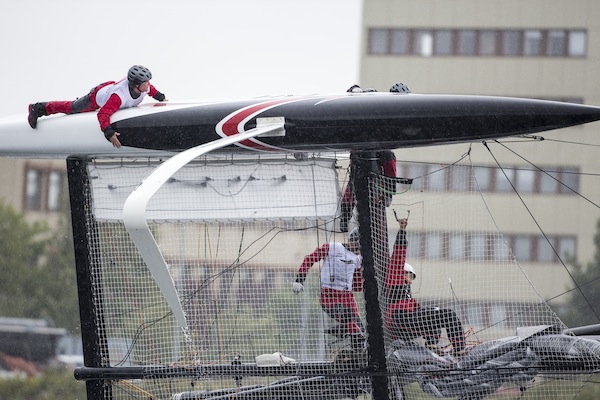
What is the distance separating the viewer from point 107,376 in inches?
298

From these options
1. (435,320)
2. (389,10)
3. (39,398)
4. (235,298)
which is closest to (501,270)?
(435,320)

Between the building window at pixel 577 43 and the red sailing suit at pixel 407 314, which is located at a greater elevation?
the building window at pixel 577 43

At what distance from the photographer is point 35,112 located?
25.8ft

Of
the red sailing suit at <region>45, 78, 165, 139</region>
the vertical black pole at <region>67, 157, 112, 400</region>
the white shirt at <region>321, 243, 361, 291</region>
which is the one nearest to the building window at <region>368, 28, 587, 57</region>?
the red sailing suit at <region>45, 78, 165, 139</region>

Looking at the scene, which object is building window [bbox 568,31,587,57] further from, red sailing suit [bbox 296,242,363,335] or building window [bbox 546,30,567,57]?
red sailing suit [bbox 296,242,363,335]

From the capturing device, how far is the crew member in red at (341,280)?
286 inches

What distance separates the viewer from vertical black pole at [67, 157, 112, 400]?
7688 millimetres

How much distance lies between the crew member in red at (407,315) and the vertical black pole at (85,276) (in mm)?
2177

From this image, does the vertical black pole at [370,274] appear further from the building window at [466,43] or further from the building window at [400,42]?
the building window at [466,43]

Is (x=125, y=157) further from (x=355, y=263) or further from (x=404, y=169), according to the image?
(x=404, y=169)

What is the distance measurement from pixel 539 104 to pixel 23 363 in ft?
65.5

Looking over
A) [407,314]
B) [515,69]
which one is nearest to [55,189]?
[515,69]

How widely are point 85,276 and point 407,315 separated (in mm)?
2414

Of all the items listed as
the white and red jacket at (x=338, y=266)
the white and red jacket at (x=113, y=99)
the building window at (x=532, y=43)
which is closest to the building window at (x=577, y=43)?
the building window at (x=532, y=43)
